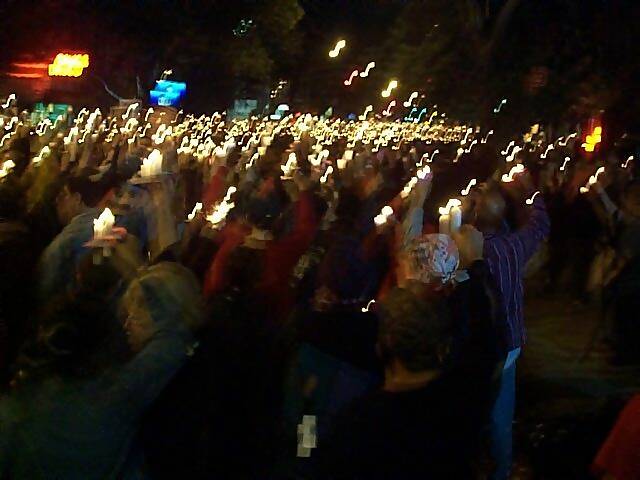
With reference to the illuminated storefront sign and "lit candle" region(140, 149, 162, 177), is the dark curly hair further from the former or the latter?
the illuminated storefront sign

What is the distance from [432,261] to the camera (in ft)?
15.0

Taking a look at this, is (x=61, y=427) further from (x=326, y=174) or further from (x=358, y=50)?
(x=358, y=50)

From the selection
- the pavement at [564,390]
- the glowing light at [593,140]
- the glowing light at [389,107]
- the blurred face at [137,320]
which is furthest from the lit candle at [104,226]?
the glowing light at [389,107]

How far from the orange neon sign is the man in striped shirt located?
3497 cm

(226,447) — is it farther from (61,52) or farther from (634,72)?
(61,52)

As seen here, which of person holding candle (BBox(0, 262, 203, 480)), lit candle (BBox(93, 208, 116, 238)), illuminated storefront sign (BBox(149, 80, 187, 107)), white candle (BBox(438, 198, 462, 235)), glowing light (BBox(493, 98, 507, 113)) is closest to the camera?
person holding candle (BBox(0, 262, 203, 480))

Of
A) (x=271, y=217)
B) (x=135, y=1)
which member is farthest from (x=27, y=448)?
(x=135, y=1)

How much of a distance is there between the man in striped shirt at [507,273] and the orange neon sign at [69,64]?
35.0 m

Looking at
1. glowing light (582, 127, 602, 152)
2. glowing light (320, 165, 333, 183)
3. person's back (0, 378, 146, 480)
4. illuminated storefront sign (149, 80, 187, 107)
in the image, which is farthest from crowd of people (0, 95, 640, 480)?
illuminated storefront sign (149, 80, 187, 107)

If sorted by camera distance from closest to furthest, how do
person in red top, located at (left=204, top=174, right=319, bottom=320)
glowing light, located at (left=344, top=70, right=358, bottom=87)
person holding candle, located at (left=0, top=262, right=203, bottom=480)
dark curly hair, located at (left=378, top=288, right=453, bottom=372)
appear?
dark curly hair, located at (left=378, top=288, right=453, bottom=372) → person holding candle, located at (left=0, top=262, right=203, bottom=480) → person in red top, located at (left=204, top=174, right=319, bottom=320) → glowing light, located at (left=344, top=70, right=358, bottom=87)

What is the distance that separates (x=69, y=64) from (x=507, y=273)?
3596 cm

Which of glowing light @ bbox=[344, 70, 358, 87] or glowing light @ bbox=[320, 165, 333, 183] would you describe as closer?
glowing light @ bbox=[320, 165, 333, 183]

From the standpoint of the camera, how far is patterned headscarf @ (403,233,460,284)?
4582 mm

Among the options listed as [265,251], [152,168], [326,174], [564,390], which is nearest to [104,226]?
[265,251]
